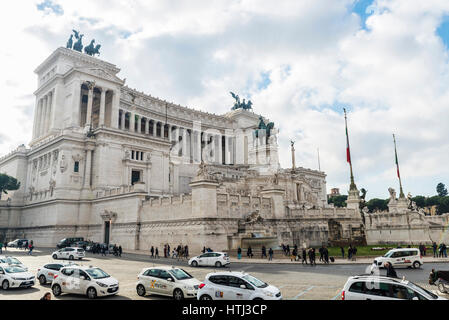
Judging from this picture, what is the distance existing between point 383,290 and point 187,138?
317 feet

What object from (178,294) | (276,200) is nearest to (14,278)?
(178,294)

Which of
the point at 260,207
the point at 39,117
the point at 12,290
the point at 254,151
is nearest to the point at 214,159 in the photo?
the point at 254,151

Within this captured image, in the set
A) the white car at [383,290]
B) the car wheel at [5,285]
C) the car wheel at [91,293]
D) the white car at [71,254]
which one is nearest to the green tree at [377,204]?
the white car at [71,254]

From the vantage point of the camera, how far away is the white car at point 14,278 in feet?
56.3

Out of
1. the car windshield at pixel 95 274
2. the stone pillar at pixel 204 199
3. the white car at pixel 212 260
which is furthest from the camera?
the stone pillar at pixel 204 199

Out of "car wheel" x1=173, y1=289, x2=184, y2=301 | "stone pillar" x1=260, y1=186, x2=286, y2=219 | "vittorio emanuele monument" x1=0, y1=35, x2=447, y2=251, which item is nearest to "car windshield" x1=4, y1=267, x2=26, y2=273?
"car wheel" x1=173, y1=289, x2=184, y2=301

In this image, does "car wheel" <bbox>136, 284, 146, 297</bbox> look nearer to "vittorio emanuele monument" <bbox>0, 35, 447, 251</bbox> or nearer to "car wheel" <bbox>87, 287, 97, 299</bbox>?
"car wheel" <bbox>87, 287, 97, 299</bbox>

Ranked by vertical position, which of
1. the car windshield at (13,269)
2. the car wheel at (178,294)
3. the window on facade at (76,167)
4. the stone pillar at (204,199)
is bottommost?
the car wheel at (178,294)

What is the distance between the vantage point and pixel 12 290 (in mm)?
17344

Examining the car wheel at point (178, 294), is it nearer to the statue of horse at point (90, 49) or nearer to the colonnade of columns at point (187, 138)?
the colonnade of columns at point (187, 138)

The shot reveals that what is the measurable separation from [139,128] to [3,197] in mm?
35928

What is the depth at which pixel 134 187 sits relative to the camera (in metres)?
47.1

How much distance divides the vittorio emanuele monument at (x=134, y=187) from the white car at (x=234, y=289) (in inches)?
917
